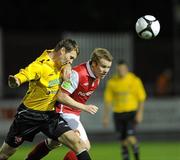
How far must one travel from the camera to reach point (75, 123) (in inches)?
468

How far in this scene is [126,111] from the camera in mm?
16438

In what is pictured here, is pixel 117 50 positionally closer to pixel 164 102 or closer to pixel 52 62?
pixel 164 102

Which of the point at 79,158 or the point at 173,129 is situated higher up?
the point at 79,158

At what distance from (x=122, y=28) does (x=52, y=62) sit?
24.5 meters

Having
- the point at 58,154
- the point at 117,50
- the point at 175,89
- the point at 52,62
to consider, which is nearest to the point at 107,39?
the point at 117,50

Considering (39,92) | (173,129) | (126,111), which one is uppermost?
(39,92)

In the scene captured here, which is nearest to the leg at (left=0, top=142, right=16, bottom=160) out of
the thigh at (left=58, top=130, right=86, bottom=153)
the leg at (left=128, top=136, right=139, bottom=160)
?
the thigh at (left=58, top=130, right=86, bottom=153)

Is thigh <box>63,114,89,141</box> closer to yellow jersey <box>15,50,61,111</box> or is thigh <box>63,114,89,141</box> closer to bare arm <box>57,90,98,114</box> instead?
yellow jersey <box>15,50,61,111</box>

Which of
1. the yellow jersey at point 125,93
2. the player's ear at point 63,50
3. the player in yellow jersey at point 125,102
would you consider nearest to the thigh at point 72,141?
the player's ear at point 63,50

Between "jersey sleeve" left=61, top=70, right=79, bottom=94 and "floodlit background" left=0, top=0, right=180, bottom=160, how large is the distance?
561 cm

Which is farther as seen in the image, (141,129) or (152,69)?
(152,69)

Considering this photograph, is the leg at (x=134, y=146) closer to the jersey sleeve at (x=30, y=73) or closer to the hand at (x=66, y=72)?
the hand at (x=66, y=72)

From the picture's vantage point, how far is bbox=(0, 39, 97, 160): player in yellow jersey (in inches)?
444

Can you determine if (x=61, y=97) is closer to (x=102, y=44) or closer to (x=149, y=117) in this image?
(x=149, y=117)
